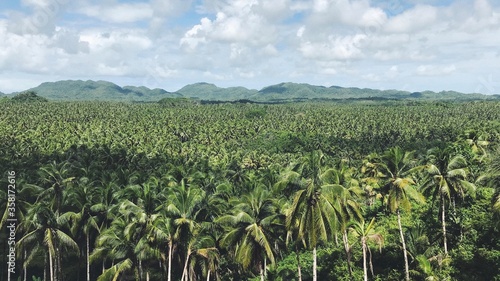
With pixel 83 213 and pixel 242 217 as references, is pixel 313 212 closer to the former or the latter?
pixel 242 217

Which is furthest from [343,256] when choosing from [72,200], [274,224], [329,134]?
[329,134]

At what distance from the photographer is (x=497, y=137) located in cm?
10694

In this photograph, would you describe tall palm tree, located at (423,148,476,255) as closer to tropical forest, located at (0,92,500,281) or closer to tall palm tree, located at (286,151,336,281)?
tropical forest, located at (0,92,500,281)

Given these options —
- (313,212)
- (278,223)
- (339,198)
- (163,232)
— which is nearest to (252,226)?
(278,223)

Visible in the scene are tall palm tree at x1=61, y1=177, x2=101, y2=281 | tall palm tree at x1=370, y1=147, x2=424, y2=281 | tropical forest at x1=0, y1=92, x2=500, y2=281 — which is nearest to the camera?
tropical forest at x1=0, y1=92, x2=500, y2=281

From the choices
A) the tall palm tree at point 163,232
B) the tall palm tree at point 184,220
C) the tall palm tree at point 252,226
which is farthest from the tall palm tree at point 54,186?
the tall palm tree at point 252,226

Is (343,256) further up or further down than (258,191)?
further down

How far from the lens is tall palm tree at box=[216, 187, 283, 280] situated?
100 feet

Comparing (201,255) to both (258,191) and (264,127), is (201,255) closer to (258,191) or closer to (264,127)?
(258,191)

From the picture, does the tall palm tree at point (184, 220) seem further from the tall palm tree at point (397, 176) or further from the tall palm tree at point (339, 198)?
the tall palm tree at point (397, 176)

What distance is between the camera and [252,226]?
30875 millimetres

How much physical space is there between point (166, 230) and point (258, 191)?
322 inches

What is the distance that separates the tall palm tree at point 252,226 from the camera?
30.5 m

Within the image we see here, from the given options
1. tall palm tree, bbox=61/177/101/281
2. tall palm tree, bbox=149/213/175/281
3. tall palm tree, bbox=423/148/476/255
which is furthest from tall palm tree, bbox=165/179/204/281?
tall palm tree, bbox=423/148/476/255
